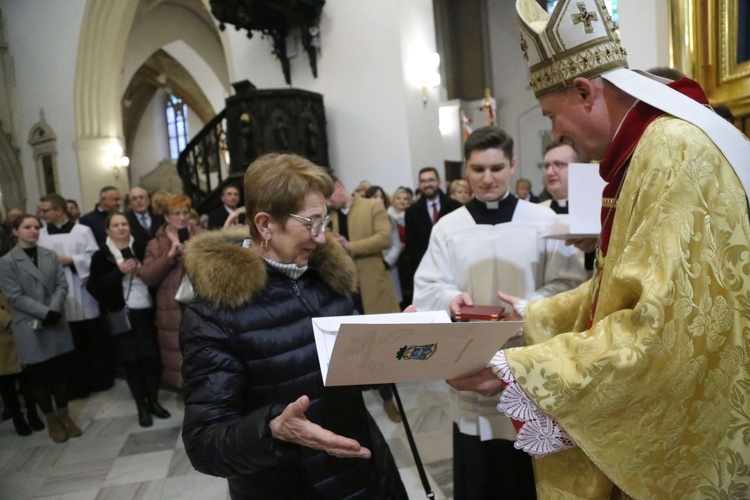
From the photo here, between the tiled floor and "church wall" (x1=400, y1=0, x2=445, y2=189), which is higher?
"church wall" (x1=400, y1=0, x2=445, y2=189)

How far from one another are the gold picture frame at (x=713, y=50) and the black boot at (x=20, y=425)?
17.1ft

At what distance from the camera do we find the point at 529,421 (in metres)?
1.20

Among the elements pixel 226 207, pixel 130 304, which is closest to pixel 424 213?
pixel 226 207

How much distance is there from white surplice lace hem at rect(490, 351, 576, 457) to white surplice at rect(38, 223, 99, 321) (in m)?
4.69

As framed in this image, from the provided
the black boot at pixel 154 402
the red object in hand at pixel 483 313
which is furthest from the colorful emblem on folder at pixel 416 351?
the black boot at pixel 154 402

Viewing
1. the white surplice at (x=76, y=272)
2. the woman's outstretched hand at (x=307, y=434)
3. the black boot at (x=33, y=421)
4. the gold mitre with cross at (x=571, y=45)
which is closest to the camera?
the woman's outstretched hand at (x=307, y=434)

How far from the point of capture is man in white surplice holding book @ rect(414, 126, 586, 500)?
2.17 metres

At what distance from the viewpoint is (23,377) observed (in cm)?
442

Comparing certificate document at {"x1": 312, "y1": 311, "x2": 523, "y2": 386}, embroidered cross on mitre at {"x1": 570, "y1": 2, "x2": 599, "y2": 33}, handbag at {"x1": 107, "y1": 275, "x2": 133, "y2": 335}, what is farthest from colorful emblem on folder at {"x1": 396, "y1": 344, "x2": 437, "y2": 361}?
handbag at {"x1": 107, "y1": 275, "x2": 133, "y2": 335}

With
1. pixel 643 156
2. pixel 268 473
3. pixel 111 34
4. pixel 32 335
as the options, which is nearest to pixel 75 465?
pixel 32 335

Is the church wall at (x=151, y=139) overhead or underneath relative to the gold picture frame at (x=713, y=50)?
overhead

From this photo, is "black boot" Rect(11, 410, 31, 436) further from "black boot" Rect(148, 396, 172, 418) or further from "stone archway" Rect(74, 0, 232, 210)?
"stone archway" Rect(74, 0, 232, 210)

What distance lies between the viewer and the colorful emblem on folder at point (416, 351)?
→ 3.74ft

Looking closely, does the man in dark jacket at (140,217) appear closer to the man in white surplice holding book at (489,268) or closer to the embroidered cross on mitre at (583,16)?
the man in white surplice holding book at (489,268)
